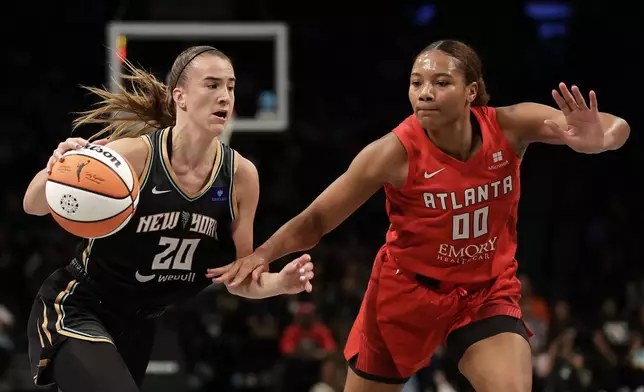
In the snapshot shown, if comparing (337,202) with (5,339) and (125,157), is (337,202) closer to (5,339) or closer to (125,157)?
(125,157)

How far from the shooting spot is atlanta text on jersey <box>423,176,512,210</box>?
4137mm

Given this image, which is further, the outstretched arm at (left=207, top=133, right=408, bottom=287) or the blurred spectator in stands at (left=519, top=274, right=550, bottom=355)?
the blurred spectator in stands at (left=519, top=274, right=550, bottom=355)

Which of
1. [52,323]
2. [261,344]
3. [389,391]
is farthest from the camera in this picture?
[261,344]

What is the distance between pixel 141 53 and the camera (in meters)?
8.09

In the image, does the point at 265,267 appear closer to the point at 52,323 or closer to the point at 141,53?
the point at 52,323

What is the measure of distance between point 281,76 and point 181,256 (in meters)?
4.49

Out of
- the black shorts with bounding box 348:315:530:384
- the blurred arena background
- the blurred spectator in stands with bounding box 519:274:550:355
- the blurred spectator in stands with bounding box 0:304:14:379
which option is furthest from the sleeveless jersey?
the blurred spectator in stands with bounding box 519:274:550:355

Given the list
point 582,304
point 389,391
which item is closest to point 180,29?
point 389,391

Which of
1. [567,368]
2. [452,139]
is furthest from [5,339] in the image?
[452,139]

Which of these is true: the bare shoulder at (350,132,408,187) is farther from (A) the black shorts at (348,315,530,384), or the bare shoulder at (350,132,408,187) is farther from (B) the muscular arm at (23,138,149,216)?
(B) the muscular arm at (23,138,149,216)

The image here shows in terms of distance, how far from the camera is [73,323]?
13.3 ft

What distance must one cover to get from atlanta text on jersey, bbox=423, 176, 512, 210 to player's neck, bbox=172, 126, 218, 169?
98 cm

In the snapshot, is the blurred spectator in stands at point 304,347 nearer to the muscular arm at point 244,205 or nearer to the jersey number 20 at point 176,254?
the muscular arm at point 244,205

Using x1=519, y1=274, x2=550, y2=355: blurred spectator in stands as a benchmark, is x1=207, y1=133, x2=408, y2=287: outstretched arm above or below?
above
